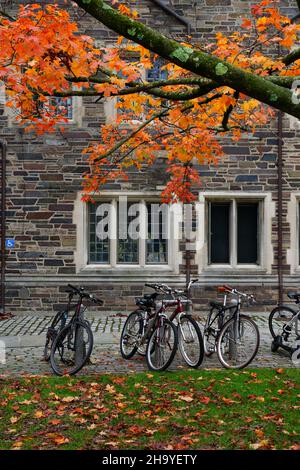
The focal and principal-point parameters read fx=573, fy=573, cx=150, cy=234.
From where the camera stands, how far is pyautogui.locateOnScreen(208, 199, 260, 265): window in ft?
44.2

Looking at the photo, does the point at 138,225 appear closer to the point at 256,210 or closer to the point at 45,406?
the point at 256,210

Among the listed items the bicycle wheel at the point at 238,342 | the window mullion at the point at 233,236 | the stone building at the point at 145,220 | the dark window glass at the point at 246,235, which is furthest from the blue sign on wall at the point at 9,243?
the bicycle wheel at the point at 238,342

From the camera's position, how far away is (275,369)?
7.26 m

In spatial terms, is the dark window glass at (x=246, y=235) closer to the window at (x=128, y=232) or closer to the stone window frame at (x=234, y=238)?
the stone window frame at (x=234, y=238)

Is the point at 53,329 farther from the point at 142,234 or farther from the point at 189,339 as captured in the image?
the point at 142,234

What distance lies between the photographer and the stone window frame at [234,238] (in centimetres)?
1320

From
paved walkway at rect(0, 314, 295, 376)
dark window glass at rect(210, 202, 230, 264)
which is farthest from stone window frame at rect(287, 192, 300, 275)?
paved walkway at rect(0, 314, 295, 376)

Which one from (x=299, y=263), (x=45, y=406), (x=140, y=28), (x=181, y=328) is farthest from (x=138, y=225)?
(x=140, y=28)

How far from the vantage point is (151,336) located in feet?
23.8

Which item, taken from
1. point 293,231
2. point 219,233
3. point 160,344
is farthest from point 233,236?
point 160,344

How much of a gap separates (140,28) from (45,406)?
12.2 feet

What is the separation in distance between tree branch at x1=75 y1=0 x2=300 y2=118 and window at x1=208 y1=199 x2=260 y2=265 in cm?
888

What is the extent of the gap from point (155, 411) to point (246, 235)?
844 cm
